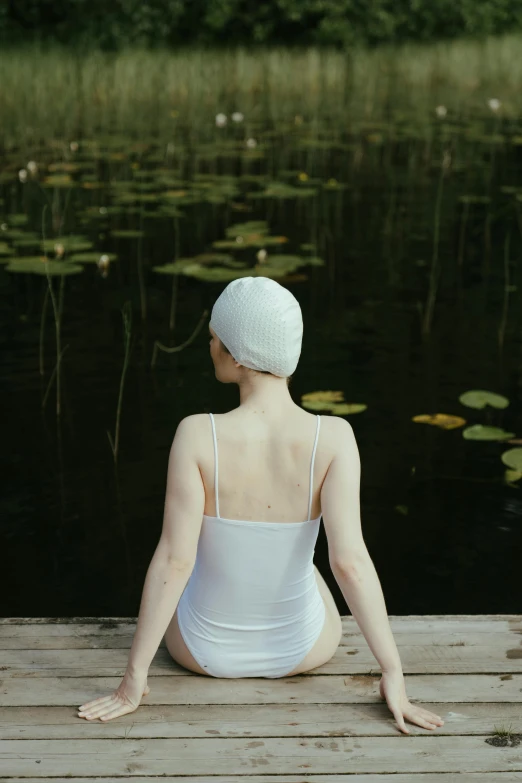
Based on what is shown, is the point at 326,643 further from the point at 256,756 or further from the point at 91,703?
the point at 91,703

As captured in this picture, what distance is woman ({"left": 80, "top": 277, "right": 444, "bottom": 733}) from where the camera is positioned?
1.81 metres

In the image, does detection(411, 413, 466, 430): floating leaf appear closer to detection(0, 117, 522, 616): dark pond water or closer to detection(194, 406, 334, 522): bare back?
detection(0, 117, 522, 616): dark pond water

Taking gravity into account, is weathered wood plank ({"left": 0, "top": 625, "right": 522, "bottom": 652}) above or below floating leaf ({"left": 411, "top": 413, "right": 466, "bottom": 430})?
above

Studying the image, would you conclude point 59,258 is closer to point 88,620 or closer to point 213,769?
point 88,620

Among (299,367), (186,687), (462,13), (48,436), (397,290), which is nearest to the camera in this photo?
(186,687)

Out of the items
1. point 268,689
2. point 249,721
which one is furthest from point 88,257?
point 249,721

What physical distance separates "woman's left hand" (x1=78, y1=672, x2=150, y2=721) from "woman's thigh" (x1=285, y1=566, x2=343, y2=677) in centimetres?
30

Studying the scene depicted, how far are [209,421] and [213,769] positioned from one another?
566mm

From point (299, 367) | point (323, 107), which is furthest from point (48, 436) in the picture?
point (323, 107)


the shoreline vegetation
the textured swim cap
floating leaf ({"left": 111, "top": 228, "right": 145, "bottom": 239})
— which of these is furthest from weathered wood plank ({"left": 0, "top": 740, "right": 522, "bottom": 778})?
the shoreline vegetation

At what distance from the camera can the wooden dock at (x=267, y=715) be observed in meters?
1.76

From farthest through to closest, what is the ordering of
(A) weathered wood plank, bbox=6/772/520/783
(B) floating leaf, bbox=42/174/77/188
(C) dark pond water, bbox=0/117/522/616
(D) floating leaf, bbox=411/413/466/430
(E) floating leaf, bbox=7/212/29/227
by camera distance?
(B) floating leaf, bbox=42/174/77/188, (E) floating leaf, bbox=7/212/29/227, (D) floating leaf, bbox=411/413/466/430, (C) dark pond water, bbox=0/117/522/616, (A) weathered wood plank, bbox=6/772/520/783

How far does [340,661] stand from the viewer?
2.10m

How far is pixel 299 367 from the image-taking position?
4.55 metres
